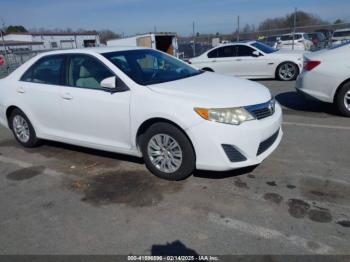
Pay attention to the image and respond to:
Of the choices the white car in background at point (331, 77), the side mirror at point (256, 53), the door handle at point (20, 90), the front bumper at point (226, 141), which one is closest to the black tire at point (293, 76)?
the side mirror at point (256, 53)

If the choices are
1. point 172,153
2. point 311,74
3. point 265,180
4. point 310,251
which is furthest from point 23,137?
point 311,74

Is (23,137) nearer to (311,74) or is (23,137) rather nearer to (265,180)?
(265,180)

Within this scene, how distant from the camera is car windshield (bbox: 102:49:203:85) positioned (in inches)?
164

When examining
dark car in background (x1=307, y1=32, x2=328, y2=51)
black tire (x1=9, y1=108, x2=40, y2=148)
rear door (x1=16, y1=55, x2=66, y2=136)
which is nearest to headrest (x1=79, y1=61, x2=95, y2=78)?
rear door (x1=16, y1=55, x2=66, y2=136)

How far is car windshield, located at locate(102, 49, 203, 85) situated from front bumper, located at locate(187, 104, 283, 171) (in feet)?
3.33

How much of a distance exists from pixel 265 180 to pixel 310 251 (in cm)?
125

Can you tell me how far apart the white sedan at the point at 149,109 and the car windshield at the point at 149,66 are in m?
0.01

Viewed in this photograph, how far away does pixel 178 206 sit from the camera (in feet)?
11.2

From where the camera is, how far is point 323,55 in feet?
20.4

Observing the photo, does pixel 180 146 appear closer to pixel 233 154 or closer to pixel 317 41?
pixel 233 154

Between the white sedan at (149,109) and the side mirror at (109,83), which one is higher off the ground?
the side mirror at (109,83)

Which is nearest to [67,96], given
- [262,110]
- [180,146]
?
[180,146]

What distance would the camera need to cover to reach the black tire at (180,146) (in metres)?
3.66

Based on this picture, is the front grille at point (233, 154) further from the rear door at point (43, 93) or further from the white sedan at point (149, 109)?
the rear door at point (43, 93)
